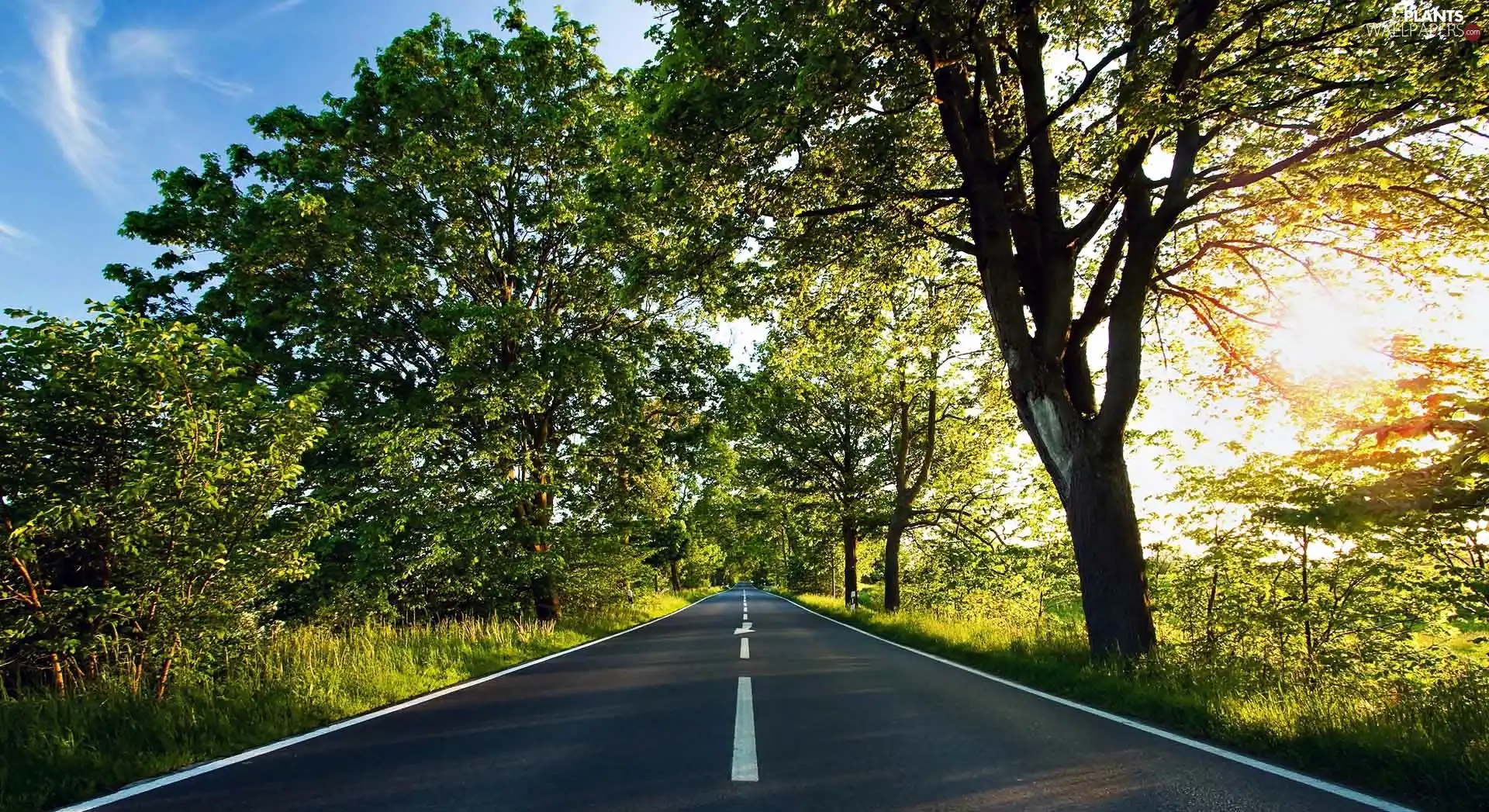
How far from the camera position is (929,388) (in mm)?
18156

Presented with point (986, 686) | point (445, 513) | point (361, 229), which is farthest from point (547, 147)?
point (986, 686)

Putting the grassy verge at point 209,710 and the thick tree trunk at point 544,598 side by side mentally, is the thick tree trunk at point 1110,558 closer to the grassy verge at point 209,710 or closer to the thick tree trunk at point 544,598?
the grassy verge at point 209,710

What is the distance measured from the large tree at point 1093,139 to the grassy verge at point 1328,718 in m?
0.95

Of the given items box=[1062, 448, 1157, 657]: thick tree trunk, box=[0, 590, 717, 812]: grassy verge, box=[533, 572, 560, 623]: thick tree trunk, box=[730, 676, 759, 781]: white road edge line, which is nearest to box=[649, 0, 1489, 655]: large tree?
box=[1062, 448, 1157, 657]: thick tree trunk

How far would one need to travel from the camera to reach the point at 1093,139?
8484 millimetres

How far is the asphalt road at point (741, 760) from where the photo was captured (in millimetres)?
3398

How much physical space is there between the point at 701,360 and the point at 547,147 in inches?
241

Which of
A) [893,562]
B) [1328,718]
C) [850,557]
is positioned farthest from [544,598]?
[1328,718]

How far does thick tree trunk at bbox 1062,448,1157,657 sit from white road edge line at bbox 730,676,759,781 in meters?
4.13

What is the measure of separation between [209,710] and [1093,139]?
11.1 m

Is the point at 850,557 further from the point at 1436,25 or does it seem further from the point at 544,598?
the point at 1436,25

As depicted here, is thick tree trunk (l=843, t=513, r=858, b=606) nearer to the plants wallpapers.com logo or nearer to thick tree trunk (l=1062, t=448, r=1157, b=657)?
thick tree trunk (l=1062, t=448, r=1157, b=657)

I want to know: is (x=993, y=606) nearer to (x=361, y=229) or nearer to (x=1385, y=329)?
(x=1385, y=329)

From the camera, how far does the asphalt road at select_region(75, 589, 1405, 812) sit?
11.1ft
